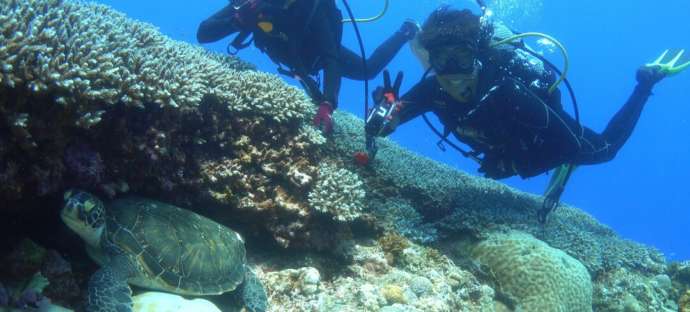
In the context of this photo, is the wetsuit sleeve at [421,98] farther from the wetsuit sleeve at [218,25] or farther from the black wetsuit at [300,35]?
the wetsuit sleeve at [218,25]

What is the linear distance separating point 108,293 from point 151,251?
0.53 metres

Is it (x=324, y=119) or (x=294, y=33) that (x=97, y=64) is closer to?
(x=324, y=119)

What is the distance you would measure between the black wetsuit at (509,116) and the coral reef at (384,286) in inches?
75.4

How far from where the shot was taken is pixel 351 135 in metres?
6.89

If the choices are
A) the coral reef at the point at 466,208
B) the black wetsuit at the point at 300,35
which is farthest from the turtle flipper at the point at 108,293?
the black wetsuit at the point at 300,35

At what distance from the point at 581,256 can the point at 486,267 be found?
238cm

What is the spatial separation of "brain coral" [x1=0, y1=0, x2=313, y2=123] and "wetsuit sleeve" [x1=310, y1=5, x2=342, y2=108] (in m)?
2.50

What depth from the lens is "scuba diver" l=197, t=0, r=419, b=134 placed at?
21.7 feet

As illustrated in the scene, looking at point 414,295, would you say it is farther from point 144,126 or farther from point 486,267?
point 144,126

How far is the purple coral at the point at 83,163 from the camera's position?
3.10m

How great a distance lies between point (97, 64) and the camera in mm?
3121

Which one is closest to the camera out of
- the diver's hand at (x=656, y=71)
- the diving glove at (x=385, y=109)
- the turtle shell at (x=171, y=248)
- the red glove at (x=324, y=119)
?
the turtle shell at (x=171, y=248)

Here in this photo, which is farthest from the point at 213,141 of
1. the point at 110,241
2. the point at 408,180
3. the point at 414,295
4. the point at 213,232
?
the point at 408,180

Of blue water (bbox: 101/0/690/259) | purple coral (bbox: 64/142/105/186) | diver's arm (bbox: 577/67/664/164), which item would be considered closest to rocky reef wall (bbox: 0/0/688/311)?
purple coral (bbox: 64/142/105/186)
